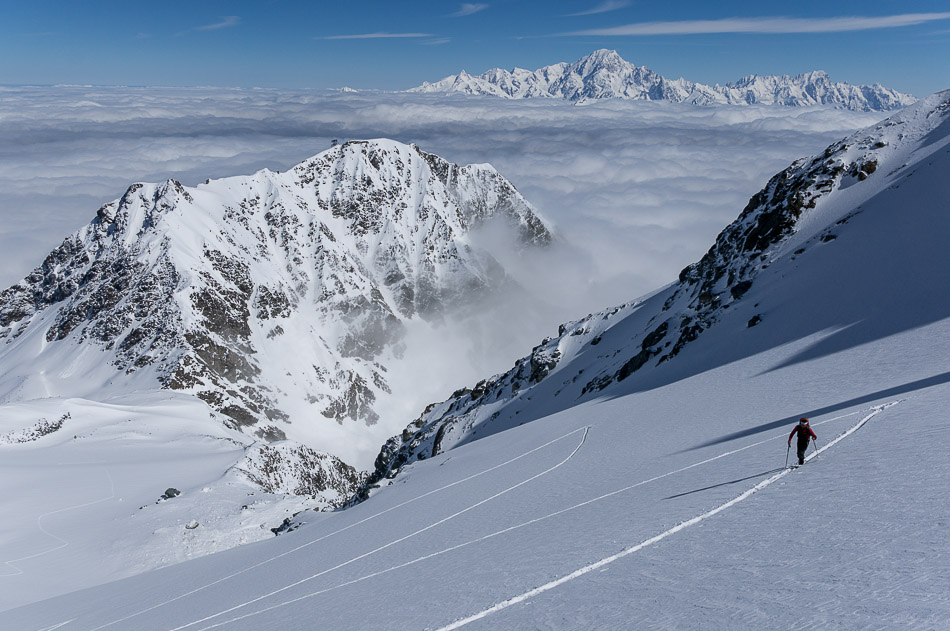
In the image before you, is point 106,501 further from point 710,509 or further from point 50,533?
point 710,509

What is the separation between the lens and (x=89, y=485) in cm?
6359

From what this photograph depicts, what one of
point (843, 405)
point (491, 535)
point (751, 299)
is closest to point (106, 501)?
point (491, 535)

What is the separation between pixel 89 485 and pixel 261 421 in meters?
135

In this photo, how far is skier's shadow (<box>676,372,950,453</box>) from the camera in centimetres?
1816

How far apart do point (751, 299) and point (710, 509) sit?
35623 millimetres

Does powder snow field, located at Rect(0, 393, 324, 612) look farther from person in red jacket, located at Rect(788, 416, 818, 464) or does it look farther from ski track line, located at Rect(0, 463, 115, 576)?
person in red jacket, located at Rect(788, 416, 818, 464)

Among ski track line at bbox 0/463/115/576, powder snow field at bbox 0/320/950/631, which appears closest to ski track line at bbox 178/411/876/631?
powder snow field at bbox 0/320/950/631

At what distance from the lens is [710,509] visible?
11.7m

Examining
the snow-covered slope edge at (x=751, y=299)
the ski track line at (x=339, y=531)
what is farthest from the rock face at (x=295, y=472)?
the ski track line at (x=339, y=531)

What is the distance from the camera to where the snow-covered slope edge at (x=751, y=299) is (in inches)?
1405

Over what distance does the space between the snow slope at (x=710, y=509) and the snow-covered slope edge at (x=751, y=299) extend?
0.49 metres

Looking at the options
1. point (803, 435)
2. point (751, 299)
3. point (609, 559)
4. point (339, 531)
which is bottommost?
point (339, 531)

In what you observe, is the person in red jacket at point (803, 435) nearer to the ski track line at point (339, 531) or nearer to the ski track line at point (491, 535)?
the ski track line at point (491, 535)

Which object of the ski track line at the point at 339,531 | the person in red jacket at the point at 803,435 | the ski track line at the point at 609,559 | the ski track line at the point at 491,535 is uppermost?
the person in red jacket at the point at 803,435
